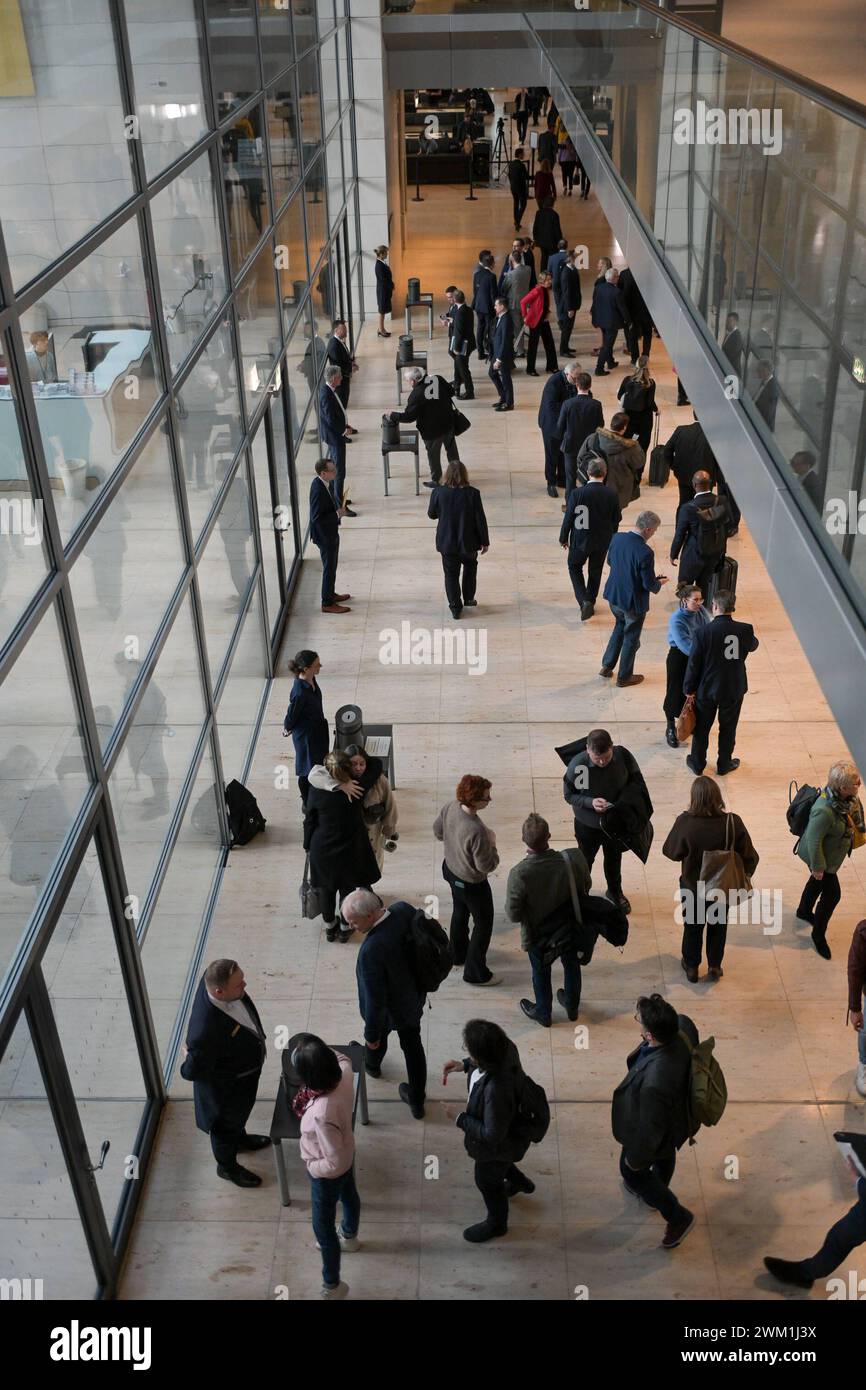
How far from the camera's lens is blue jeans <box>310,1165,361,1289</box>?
5371mm

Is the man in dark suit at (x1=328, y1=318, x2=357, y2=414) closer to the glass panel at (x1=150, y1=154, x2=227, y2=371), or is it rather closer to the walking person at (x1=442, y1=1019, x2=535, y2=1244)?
the glass panel at (x1=150, y1=154, x2=227, y2=371)

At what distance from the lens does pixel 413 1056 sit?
6.36 metres

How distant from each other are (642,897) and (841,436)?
13.7 feet

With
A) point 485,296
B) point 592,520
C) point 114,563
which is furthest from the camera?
A: point 485,296

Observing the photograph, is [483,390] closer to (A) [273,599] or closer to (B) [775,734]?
(A) [273,599]

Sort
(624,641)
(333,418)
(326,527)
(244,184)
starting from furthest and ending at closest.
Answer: (333,418)
(326,527)
(624,641)
(244,184)

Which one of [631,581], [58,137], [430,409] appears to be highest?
[58,137]

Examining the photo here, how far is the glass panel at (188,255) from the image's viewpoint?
23.1ft

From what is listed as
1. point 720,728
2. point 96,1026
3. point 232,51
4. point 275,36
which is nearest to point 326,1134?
point 96,1026

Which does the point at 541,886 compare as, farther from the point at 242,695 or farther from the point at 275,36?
the point at 275,36

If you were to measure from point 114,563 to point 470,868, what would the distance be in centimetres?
256

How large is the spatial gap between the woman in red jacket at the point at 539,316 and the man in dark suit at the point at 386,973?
11872mm

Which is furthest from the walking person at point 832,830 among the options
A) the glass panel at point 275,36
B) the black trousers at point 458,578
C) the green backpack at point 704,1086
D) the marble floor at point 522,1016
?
the glass panel at point 275,36

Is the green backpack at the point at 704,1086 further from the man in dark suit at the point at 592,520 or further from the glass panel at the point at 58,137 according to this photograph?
the man in dark suit at the point at 592,520
